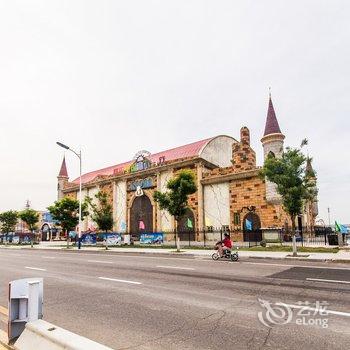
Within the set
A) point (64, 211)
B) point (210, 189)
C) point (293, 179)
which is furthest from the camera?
point (64, 211)

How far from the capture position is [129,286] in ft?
31.5

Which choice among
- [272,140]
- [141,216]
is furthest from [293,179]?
[141,216]

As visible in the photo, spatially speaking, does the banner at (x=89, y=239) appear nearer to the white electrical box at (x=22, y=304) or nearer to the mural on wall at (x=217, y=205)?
the mural on wall at (x=217, y=205)

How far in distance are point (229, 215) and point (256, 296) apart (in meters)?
26.5

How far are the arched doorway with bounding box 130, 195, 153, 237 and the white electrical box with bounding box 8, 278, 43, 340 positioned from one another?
118 feet

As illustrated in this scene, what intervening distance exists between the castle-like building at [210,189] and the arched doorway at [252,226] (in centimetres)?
10

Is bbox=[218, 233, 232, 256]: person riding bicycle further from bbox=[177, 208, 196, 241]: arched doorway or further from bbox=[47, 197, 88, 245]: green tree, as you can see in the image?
bbox=[47, 197, 88, 245]: green tree

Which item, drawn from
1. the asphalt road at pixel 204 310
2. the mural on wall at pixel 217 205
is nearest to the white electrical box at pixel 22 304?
the asphalt road at pixel 204 310

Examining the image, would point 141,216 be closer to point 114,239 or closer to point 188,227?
point 114,239

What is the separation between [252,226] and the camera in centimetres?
3178

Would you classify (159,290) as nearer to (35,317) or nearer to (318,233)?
(35,317)

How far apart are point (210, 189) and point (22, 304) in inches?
1239

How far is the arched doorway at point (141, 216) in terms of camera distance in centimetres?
4150

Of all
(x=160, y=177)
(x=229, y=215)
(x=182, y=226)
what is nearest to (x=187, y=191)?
(x=229, y=215)
